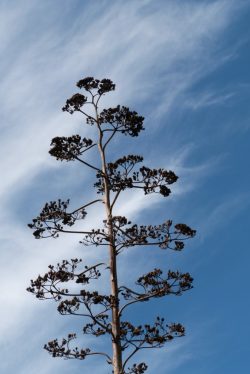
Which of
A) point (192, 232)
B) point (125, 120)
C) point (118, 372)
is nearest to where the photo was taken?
point (118, 372)

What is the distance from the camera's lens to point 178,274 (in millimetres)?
17469

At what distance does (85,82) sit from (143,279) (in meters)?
7.31

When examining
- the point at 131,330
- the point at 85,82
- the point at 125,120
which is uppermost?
the point at 85,82

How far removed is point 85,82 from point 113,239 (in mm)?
5927

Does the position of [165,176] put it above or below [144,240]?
above

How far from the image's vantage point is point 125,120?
1981 cm

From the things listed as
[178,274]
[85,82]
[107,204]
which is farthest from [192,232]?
[85,82]

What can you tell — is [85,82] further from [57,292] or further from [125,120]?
[57,292]

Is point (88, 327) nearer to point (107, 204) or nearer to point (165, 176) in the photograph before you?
point (107, 204)

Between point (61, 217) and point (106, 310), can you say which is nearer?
point (106, 310)

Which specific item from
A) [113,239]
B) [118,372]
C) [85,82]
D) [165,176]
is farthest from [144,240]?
[85,82]

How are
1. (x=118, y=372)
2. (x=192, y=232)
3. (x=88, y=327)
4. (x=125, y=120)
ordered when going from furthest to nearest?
(x=125, y=120), (x=192, y=232), (x=88, y=327), (x=118, y=372)

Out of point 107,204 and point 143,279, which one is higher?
point 107,204

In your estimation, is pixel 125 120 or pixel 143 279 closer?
pixel 143 279
